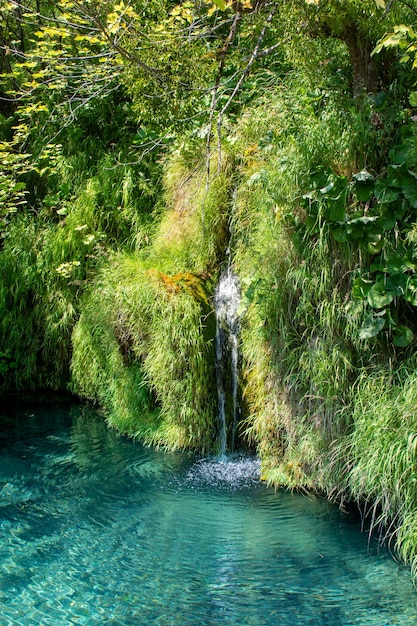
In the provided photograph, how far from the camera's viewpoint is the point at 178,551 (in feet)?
14.0

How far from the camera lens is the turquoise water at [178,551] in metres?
3.58

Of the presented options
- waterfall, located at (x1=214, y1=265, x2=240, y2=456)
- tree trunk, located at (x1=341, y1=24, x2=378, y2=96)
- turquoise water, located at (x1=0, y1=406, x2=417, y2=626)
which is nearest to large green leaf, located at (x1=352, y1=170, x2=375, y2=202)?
tree trunk, located at (x1=341, y1=24, x2=378, y2=96)

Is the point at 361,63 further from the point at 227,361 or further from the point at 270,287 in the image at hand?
the point at 227,361

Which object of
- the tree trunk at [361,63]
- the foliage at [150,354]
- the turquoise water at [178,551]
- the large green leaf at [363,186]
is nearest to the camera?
the turquoise water at [178,551]

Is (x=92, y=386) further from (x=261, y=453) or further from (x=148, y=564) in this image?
(x=148, y=564)

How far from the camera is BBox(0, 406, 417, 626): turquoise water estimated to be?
11.7 ft

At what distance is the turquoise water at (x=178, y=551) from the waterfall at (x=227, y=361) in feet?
0.87

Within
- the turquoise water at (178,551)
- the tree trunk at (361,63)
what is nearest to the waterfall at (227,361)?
the turquoise water at (178,551)

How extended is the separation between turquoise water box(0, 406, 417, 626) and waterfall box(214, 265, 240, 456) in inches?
10.4

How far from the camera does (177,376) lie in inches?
233

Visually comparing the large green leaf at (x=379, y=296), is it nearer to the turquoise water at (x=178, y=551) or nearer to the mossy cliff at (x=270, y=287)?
the mossy cliff at (x=270, y=287)

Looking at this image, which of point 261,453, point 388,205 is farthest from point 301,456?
point 388,205

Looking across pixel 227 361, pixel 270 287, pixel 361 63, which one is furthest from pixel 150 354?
pixel 361 63

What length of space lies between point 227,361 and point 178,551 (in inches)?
80.5
